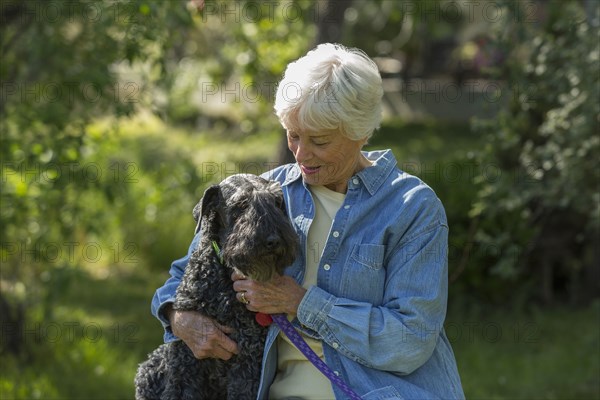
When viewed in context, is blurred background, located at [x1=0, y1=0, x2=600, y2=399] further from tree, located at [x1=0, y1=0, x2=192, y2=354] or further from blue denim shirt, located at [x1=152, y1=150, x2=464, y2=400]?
blue denim shirt, located at [x1=152, y1=150, x2=464, y2=400]

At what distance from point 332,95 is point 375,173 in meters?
0.38

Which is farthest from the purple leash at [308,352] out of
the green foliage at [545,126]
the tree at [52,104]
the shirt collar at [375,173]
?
the green foliage at [545,126]

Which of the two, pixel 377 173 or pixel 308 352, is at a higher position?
pixel 377 173

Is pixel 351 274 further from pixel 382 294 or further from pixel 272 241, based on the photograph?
pixel 272 241

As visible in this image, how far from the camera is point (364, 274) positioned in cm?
318

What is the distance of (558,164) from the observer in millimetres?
5508

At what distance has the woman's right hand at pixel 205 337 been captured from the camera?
3.23 meters

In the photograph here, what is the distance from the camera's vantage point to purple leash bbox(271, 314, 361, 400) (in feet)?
10.1

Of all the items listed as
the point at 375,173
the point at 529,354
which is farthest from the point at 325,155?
the point at 529,354

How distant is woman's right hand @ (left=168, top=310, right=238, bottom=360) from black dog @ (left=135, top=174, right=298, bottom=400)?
27 millimetres

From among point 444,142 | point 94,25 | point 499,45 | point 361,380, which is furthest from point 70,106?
point 444,142

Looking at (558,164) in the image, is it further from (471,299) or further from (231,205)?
(231,205)

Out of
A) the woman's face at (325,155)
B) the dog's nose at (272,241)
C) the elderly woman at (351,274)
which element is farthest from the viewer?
the woman's face at (325,155)

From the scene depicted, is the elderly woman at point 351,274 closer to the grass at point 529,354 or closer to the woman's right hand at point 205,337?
the woman's right hand at point 205,337
